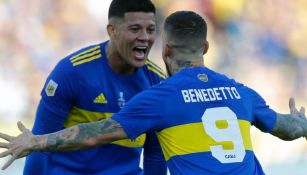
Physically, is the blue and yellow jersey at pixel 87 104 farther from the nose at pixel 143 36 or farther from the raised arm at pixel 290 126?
the raised arm at pixel 290 126

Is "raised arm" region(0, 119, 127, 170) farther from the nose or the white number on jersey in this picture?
the nose

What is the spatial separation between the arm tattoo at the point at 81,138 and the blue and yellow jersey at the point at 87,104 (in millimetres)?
647

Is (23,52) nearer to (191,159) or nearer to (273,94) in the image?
(273,94)

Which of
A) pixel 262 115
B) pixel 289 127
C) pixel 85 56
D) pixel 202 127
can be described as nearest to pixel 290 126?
pixel 289 127

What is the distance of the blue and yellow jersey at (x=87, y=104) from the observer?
4.34m

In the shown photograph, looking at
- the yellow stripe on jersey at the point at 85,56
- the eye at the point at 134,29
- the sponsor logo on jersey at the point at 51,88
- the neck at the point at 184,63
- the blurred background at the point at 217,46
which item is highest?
the eye at the point at 134,29

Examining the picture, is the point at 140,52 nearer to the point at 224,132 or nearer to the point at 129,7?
the point at 129,7

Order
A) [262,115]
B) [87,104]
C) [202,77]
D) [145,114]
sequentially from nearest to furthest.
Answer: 1. [145,114]
2. [202,77]
3. [262,115]
4. [87,104]

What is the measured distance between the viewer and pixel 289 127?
160 inches

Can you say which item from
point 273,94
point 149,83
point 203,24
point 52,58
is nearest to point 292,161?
point 273,94

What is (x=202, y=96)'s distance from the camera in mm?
3619

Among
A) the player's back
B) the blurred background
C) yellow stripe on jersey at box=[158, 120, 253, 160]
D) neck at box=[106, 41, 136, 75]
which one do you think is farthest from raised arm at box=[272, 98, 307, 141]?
the blurred background

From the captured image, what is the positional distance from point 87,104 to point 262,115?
3.48ft

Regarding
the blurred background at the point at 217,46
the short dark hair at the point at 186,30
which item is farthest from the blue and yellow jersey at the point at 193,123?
the blurred background at the point at 217,46
